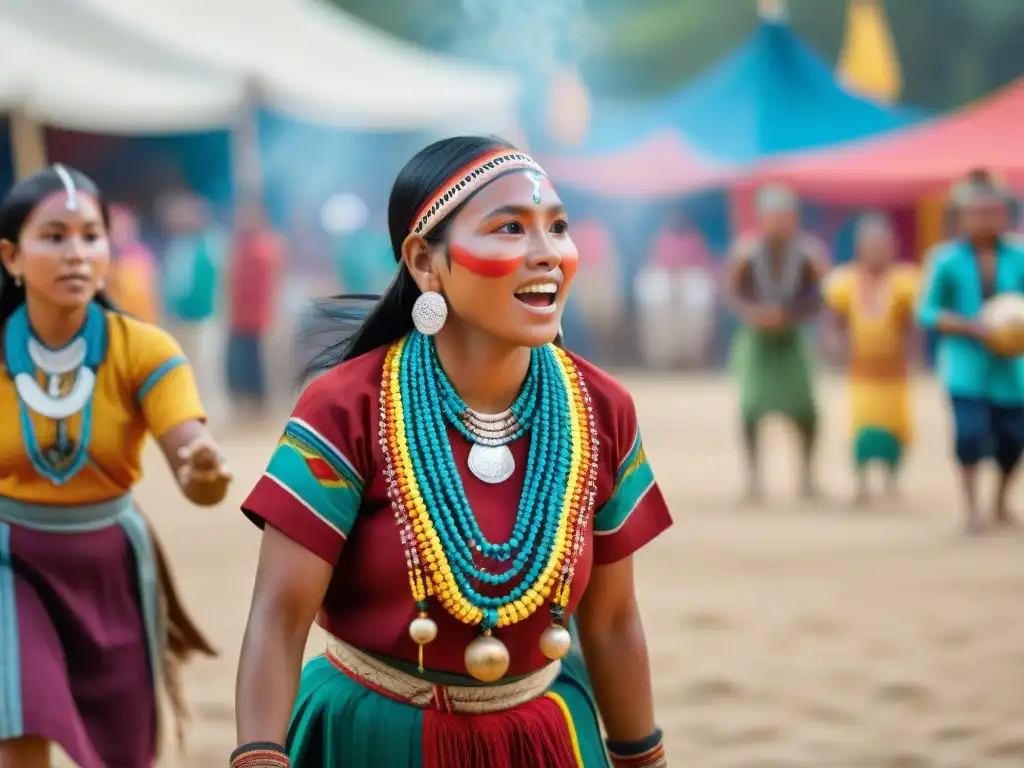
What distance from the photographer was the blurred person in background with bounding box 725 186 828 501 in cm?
995

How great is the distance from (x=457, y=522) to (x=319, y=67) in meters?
14.7

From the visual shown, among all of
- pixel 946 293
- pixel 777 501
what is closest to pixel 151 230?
pixel 777 501

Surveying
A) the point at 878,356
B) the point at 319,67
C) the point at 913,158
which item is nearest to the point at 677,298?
the point at 913,158

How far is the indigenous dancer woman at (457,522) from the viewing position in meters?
2.45

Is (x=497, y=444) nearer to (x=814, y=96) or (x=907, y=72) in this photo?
(x=814, y=96)

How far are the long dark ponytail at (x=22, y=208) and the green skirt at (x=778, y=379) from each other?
22.0ft

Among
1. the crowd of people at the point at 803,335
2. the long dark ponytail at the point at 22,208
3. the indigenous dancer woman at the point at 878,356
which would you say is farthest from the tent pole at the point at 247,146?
the long dark ponytail at the point at 22,208

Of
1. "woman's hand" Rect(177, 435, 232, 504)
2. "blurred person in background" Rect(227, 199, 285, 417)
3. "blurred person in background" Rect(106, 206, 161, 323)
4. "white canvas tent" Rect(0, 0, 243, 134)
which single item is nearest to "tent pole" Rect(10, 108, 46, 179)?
"white canvas tent" Rect(0, 0, 243, 134)

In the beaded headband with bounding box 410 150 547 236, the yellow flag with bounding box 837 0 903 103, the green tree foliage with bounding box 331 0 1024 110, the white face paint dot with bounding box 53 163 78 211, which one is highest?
the green tree foliage with bounding box 331 0 1024 110

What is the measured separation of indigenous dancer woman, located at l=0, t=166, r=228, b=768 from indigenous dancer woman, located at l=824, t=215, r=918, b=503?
6.99m

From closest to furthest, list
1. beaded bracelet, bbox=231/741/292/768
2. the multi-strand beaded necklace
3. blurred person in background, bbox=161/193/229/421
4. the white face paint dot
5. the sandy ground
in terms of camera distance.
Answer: beaded bracelet, bbox=231/741/292/768, the multi-strand beaded necklace, the white face paint dot, the sandy ground, blurred person in background, bbox=161/193/229/421

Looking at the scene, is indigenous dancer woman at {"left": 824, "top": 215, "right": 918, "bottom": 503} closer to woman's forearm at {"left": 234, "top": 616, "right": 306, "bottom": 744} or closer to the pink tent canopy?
woman's forearm at {"left": 234, "top": 616, "right": 306, "bottom": 744}

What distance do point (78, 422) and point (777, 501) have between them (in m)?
7.29

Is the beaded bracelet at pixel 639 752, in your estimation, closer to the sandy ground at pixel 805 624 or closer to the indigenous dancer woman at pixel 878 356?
the sandy ground at pixel 805 624
